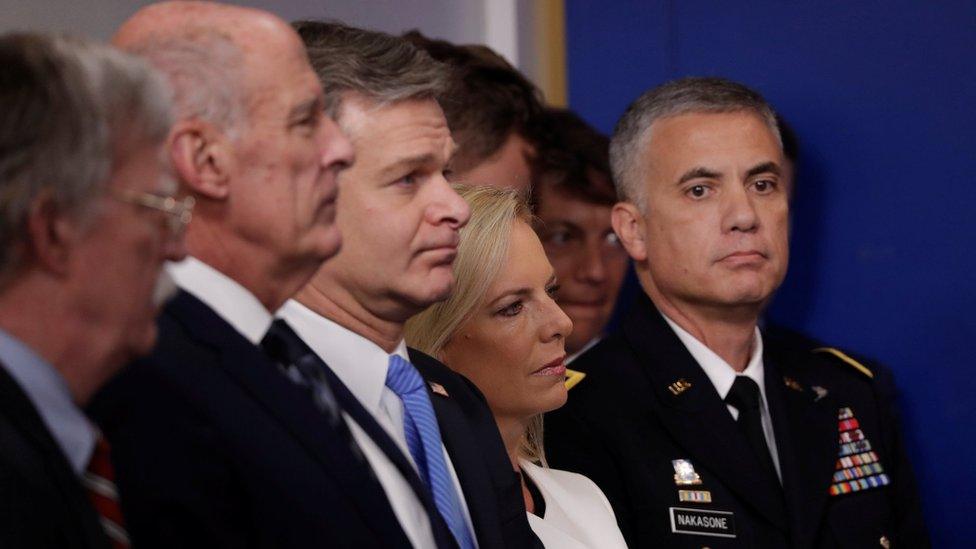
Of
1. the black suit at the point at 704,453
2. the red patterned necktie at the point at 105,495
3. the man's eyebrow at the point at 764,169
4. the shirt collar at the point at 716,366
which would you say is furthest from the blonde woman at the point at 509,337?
the red patterned necktie at the point at 105,495

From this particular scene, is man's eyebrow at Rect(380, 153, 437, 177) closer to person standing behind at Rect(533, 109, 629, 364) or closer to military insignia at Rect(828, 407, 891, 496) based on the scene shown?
military insignia at Rect(828, 407, 891, 496)

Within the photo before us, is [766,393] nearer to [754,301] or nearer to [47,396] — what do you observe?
[754,301]

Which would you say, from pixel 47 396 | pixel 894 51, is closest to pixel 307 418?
pixel 47 396

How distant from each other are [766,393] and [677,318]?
0.23 meters

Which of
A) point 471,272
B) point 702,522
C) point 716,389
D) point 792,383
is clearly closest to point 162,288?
point 471,272

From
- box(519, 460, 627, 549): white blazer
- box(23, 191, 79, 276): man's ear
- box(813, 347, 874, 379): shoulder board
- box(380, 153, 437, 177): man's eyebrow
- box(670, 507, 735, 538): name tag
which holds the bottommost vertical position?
box(670, 507, 735, 538): name tag

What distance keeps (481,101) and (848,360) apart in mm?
971

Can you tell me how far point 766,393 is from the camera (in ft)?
8.70

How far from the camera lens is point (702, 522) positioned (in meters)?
2.42

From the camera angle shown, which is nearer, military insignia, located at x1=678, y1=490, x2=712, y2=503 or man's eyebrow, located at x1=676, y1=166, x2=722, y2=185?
military insignia, located at x1=678, y1=490, x2=712, y2=503

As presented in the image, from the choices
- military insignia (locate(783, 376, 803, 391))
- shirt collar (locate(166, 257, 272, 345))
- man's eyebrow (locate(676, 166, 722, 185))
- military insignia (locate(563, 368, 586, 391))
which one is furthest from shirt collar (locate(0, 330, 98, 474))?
military insignia (locate(783, 376, 803, 391))

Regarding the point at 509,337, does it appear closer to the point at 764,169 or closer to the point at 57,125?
the point at 764,169

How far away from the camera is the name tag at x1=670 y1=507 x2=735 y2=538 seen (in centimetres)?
240

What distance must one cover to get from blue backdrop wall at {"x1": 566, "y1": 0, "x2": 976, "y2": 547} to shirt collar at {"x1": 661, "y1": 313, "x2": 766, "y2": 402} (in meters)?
0.85
